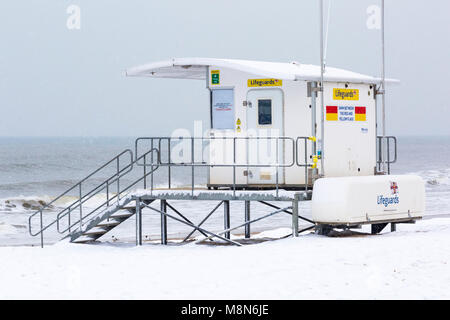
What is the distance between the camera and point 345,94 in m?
17.9

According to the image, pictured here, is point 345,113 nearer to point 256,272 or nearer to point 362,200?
point 362,200

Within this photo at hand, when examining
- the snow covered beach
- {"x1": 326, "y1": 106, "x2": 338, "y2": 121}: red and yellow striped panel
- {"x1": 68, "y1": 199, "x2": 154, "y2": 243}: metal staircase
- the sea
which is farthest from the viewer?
the sea

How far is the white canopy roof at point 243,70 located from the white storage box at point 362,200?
2.18 meters

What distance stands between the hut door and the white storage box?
153 cm

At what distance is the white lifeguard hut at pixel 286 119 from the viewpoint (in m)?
17.4

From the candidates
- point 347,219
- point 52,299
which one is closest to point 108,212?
point 347,219

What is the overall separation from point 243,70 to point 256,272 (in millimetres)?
5821

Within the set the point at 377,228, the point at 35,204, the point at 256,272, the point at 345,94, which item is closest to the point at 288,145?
the point at 345,94

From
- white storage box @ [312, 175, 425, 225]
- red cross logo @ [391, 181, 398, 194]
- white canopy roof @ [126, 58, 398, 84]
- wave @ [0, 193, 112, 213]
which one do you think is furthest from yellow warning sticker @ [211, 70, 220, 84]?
wave @ [0, 193, 112, 213]

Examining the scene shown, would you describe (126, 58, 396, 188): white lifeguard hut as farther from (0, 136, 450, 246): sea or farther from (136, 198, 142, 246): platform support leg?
(0, 136, 450, 246): sea

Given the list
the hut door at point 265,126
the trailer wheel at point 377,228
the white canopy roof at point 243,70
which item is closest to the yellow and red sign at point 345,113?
the white canopy roof at point 243,70

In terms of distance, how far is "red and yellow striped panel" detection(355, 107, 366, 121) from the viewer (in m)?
18.2
